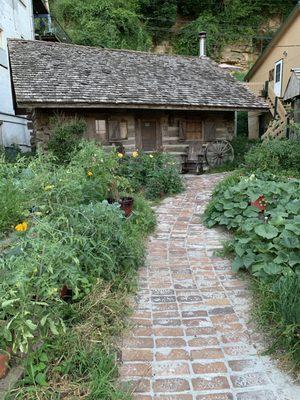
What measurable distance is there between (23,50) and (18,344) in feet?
36.4

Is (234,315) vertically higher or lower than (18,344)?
Answer: lower

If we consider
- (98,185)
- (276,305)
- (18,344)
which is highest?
(98,185)

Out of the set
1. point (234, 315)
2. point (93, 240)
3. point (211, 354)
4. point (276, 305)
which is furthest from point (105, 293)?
point (276, 305)

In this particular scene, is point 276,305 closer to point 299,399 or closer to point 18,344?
point 299,399

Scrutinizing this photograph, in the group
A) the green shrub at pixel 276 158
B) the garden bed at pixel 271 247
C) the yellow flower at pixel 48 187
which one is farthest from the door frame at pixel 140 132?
the yellow flower at pixel 48 187

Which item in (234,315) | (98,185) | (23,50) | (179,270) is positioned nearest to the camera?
(234,315)

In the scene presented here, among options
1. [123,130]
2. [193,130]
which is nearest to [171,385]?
[123,130]

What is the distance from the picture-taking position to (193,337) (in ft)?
8.79

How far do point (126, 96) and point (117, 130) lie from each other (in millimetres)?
1098

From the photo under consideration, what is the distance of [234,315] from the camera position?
2979mm

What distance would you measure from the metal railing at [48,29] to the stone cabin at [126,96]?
22.2 ft

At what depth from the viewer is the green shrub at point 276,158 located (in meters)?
7.69

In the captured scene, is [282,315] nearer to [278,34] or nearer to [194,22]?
[278,34]

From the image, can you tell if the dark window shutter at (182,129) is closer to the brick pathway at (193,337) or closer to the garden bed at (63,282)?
the garden bed at (63,282)
